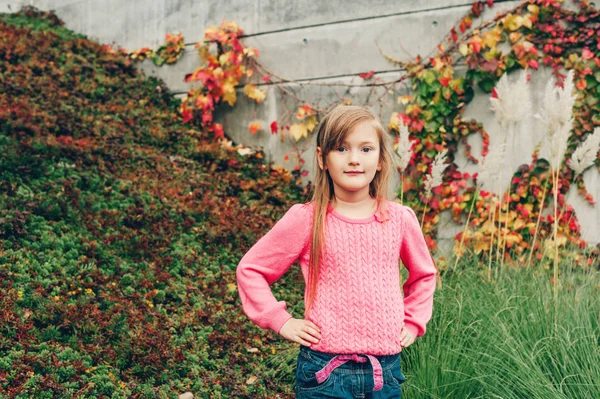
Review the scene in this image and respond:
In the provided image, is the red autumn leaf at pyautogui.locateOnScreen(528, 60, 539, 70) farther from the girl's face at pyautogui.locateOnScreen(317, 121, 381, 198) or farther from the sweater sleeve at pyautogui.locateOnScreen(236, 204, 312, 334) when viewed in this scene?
the sweater sleeve at pyautogui.locateOnScreen(236, 204, 312, 334)

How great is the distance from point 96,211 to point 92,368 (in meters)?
1.68

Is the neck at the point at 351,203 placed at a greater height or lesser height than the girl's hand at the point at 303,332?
greater

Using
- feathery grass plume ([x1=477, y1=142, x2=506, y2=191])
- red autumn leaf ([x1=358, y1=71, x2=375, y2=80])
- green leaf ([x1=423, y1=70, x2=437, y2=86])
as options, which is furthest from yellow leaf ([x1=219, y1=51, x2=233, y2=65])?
feathery grass plume ([x1=477, y1=142, x2=506, y2=191])

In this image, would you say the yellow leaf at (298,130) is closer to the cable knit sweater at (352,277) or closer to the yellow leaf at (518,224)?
the yellow leaf at (518,224)

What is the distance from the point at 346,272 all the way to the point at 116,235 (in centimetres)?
271

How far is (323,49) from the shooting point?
20.1 ft

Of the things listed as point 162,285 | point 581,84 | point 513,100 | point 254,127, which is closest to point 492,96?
point 581,84

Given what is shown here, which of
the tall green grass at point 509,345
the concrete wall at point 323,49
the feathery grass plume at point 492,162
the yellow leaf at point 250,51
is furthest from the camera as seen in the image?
the yellow leaf at point 250,51

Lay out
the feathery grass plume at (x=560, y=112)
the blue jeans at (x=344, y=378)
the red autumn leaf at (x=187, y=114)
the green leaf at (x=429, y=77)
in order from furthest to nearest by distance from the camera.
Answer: the red autumn leaf at (x=187, y=114)
the green leaf at (x=429, y=77)
the feathery grass plume at (x=560, y=112)
the blue jeans at (x=344, y=378)

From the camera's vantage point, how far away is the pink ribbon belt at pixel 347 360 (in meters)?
2.08

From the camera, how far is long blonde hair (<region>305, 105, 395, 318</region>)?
217cm

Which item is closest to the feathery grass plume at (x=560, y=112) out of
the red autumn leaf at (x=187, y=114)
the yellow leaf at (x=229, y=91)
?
the yellow leaf at (x=229, y=91)

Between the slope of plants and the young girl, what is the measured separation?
140cm

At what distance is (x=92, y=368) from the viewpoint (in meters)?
3.23
